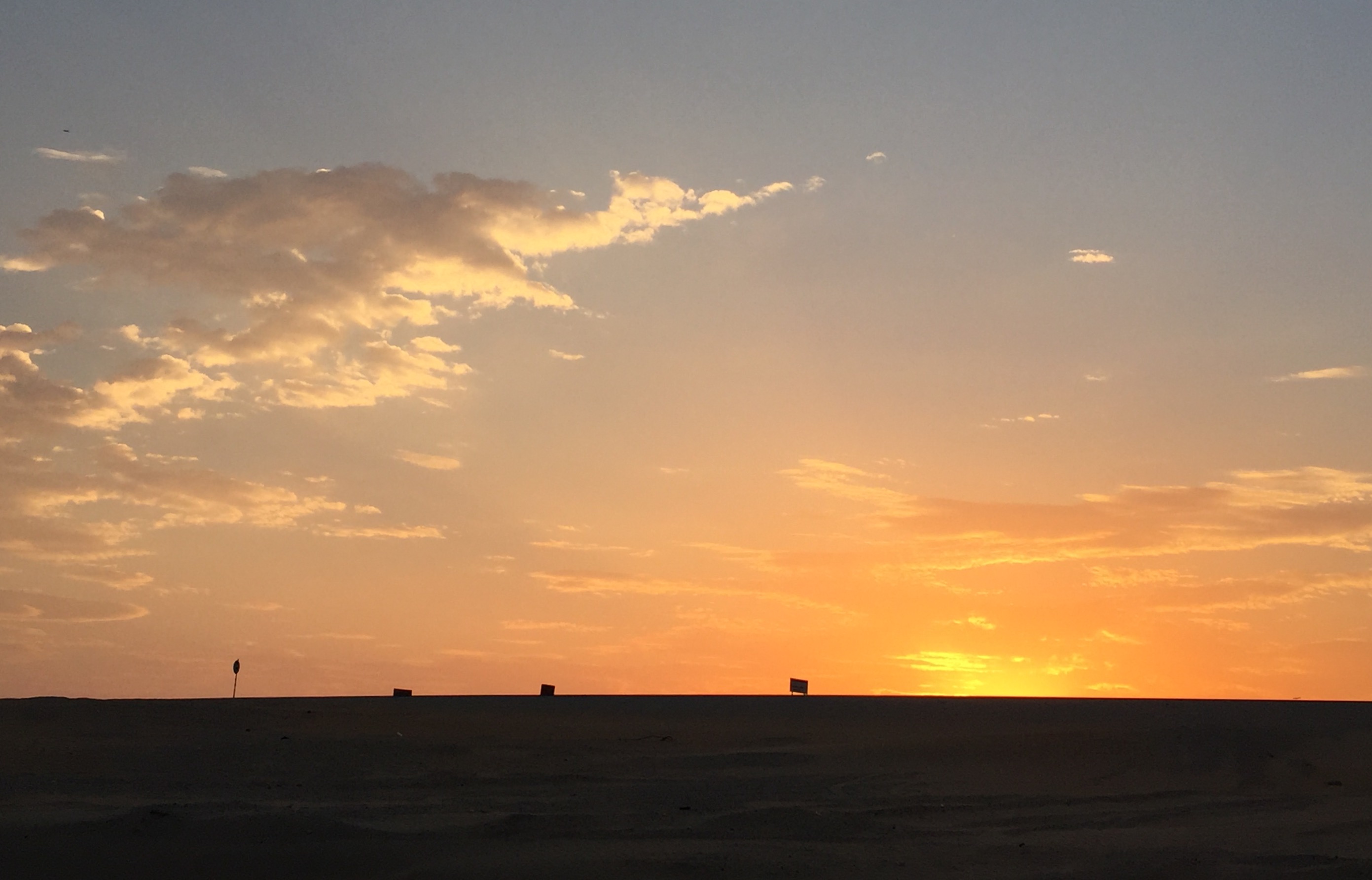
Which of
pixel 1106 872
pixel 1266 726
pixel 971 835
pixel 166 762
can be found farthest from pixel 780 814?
pixel 1266 726

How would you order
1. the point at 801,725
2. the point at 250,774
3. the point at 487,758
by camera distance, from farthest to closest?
the point at 801,725, the point at 487,758, the point at 250,774

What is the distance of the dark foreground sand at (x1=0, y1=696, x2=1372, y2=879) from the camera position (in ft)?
44.2

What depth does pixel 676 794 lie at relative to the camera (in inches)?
696

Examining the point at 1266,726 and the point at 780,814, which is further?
the point at 1266,726

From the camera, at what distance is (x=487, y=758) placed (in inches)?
834

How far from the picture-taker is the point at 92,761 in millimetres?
20250

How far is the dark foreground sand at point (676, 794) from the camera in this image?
1346 centimetres

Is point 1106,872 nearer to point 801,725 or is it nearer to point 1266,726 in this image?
point 1266,726

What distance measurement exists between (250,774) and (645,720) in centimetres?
1075

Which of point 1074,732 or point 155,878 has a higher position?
point 1074,732

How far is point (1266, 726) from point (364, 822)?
16.6 metres

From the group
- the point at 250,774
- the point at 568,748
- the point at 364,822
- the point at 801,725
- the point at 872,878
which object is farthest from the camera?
the point at 801,725

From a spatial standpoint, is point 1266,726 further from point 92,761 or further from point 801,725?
point 92,761

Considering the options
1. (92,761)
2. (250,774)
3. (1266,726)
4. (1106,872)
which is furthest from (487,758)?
(1266,726)
